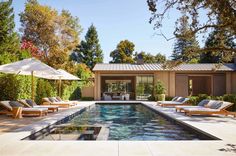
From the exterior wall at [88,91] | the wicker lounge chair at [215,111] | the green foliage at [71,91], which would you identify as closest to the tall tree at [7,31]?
the green foliage at [71,91]

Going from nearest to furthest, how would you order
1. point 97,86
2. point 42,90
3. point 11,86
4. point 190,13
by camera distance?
1. point 190,13
2. point 11,86
3. point 42,90
4. point 97,86

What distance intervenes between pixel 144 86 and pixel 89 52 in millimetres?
26882

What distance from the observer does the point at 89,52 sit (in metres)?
55.0

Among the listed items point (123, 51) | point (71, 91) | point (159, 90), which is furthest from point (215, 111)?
point (123, 51)

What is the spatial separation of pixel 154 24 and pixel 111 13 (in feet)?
46.7

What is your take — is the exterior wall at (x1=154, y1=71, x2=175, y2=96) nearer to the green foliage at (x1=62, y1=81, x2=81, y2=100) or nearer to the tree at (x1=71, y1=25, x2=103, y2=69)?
the green foliage at (x1=62, y1=81, x2=81, y2=100)

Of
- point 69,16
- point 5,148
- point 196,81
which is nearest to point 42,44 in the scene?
point 69,16

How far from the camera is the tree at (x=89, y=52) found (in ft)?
180

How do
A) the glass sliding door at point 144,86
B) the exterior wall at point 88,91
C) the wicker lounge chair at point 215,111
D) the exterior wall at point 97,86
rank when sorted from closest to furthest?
1. the wicker lounge chair at point 215,111
2. the exterior wall at point 97,86
3. the glass sliding door at point 144,86
4. the exterior wall at point 88,91

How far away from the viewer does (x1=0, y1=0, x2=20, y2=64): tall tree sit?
29953mm

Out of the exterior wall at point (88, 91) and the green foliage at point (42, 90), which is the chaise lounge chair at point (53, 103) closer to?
the green foliage at point (42, 90)

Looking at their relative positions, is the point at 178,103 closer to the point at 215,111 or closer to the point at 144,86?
the point at 215,111

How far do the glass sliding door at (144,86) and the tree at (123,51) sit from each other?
826 inches

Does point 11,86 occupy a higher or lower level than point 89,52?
lower
